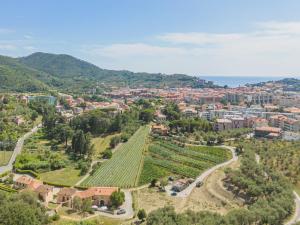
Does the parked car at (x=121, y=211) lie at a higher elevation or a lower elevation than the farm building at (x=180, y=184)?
lower

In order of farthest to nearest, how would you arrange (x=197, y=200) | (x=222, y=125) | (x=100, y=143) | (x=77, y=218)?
(x=222, y=125) → (x=100, y=143) → (x=197, y=200) → (x=77, y=218)

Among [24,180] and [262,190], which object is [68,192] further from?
[262,190]

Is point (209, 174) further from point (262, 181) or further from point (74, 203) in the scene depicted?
point (74, 203)

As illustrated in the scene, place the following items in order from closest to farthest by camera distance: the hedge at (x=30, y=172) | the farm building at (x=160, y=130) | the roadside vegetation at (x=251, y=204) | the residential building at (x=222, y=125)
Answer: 1. the roadside vegetation at (x=251, y=204)
2. the hedge at (x=30, y=172)
3. the farm building at (x=160, y=130)
4. the residential building at (x=222, y=125)

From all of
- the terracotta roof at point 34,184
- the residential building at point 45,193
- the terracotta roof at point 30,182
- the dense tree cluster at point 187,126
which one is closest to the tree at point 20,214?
the residential building at point 45,193

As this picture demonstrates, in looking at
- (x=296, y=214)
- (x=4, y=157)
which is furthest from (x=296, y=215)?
(x=4, y=157)

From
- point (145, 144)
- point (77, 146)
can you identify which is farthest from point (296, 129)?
point (77, 146)

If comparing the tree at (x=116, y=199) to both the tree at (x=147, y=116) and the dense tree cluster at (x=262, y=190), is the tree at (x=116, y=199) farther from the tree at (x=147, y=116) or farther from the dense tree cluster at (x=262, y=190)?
the tree at (x=147, y=116)
